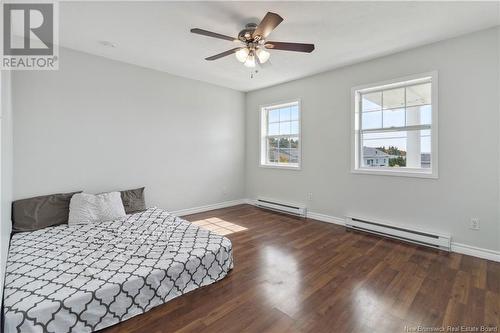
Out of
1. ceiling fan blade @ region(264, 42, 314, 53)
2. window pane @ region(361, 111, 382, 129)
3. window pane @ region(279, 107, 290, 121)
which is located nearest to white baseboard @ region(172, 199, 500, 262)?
window pane @ region(361, 111, 382, 129)

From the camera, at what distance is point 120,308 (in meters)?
1.73

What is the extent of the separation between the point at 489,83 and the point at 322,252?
2.71 metres

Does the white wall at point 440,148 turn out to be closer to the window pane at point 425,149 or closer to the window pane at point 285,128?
the window pane at point 425,149

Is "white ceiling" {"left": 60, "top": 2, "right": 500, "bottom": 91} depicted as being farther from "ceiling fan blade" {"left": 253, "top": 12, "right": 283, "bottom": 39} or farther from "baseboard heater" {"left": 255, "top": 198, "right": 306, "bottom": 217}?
"baseboard heater" {"left": 255, "top": 198, "right": 306, "bottom": 217}

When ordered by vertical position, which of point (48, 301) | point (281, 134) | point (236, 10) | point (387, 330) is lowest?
point (387, 330)

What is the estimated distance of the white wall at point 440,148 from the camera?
2660mm

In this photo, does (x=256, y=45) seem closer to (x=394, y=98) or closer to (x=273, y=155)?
(x=394, y=98)

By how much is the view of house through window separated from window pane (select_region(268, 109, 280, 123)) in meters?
1.76

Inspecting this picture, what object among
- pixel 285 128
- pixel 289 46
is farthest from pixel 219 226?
pixel 289 46

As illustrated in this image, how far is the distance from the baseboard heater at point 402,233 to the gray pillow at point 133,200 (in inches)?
130

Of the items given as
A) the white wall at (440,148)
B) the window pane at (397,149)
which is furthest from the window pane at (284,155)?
the window pane at (397,149)

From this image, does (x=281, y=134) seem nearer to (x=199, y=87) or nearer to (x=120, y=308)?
(x=199, y=87)

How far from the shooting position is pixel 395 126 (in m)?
3.38

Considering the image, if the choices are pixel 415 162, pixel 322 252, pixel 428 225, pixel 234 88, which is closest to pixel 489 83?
pixel 415 162
